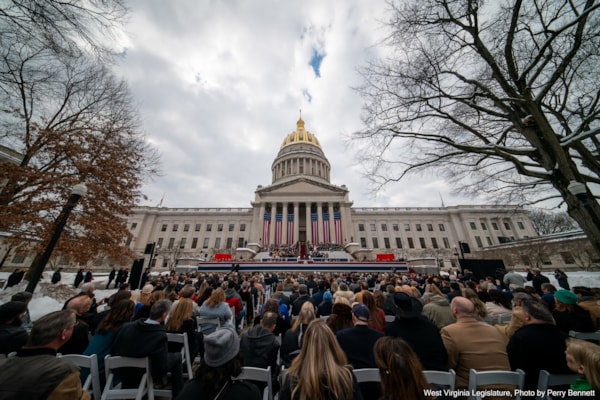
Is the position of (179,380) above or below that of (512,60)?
below

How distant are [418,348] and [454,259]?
4526 cm

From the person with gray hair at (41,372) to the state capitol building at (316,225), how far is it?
3356cm

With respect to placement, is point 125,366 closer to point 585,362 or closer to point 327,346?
point 327,346

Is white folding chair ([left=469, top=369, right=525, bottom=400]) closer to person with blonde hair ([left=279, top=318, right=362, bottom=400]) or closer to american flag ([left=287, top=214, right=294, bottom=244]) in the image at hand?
person with blonde hair ([left=279, top=318, right=362, bottom=400])

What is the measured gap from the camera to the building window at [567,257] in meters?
22.2

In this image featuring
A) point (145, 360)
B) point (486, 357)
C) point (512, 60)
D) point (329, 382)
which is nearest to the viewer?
point (329, 382)

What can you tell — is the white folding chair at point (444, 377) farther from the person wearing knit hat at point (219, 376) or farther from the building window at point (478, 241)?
the building window at point (478, 241)

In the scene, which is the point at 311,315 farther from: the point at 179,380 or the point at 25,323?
the point at 25,323

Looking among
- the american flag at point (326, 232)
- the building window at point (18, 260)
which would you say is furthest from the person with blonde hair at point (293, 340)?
the building window at point (18, 260)

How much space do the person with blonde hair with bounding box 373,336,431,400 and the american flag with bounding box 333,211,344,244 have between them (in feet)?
111

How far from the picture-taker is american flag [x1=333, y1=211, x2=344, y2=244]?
34906mm

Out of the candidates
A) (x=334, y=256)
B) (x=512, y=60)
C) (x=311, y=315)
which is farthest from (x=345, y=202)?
(x=311, y=315)

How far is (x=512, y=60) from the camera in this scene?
22.1 feet

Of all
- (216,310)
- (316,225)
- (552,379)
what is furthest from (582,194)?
(316,225)
